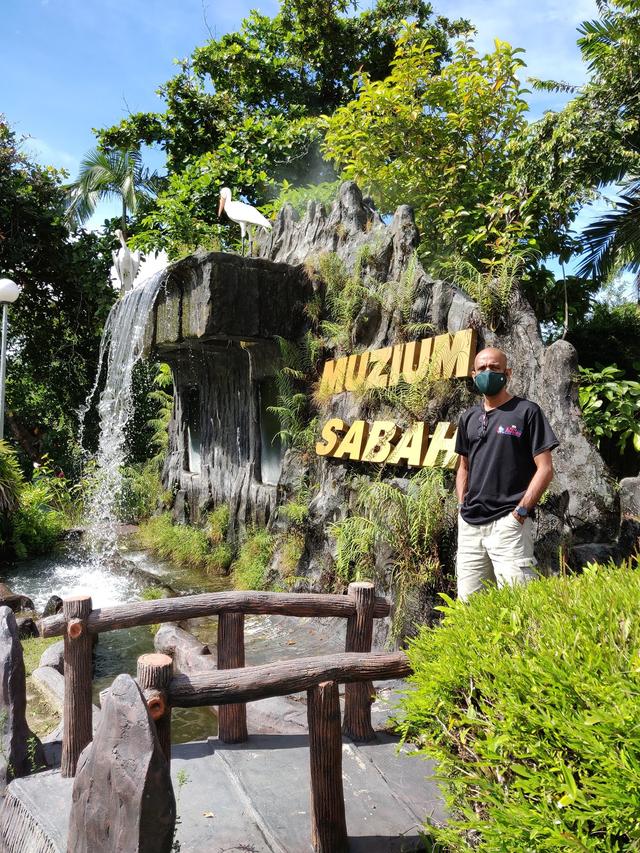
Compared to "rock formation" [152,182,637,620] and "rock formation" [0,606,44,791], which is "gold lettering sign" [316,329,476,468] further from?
"rock formation" [0,606,44,791]

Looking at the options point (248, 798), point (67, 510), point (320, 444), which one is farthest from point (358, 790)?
point (67, 510)

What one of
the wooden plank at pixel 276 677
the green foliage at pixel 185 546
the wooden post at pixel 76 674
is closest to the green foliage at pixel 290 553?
the green foliage at pixel 185 546

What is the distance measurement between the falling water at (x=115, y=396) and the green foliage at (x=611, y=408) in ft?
16.5

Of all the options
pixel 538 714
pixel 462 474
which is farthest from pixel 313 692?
pixel 462 474

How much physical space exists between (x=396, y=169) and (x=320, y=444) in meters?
4.44

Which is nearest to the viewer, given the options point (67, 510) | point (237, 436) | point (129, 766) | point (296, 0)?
point (129, 766)

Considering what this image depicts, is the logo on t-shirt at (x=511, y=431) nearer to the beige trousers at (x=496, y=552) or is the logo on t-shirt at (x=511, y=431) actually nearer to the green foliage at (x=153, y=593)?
the beige trousers at (x=496, y=552)

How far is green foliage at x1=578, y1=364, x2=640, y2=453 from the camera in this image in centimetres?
696

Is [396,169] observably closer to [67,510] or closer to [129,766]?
[67,510]

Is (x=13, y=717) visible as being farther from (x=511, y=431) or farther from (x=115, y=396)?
(x=115, y=396)

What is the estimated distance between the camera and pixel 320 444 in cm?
735

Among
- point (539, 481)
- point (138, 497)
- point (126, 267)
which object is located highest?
point (126, 267)

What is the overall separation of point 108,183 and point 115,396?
8.95m

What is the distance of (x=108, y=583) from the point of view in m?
8.30
